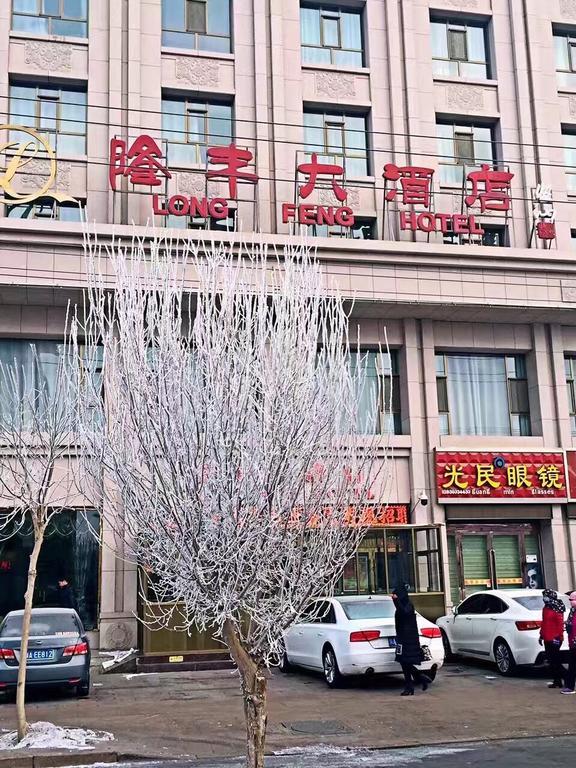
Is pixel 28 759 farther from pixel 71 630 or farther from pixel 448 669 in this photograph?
pixel 448 669

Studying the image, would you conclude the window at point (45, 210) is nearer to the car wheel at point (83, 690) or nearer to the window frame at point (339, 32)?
the window frame at point (339, 32)

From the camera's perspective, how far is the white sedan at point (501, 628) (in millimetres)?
13812

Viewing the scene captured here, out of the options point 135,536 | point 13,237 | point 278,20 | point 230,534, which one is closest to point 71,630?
point 135,536

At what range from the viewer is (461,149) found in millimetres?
21953

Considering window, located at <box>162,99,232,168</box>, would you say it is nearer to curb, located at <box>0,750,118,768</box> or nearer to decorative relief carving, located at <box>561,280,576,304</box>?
decorative relief carving, located at <box>561,280,576,304</box>

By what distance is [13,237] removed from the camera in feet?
58.4

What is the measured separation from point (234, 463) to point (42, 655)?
270 inches

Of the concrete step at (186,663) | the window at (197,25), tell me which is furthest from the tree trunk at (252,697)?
the window at (197,25)

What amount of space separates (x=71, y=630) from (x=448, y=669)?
6572 millimetres

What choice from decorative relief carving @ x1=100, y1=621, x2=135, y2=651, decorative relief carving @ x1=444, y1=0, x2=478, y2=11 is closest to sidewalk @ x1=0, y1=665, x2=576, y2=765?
decorative relief carving @ x1=100, y1=621, x2=135, y2=651

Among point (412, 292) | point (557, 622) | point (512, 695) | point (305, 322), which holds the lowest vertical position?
point (512, 695)

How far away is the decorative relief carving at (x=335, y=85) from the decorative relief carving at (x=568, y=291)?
22.0 ft

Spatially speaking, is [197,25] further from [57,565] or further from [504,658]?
[504,658]

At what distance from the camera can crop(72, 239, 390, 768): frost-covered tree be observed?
718 centimetres
